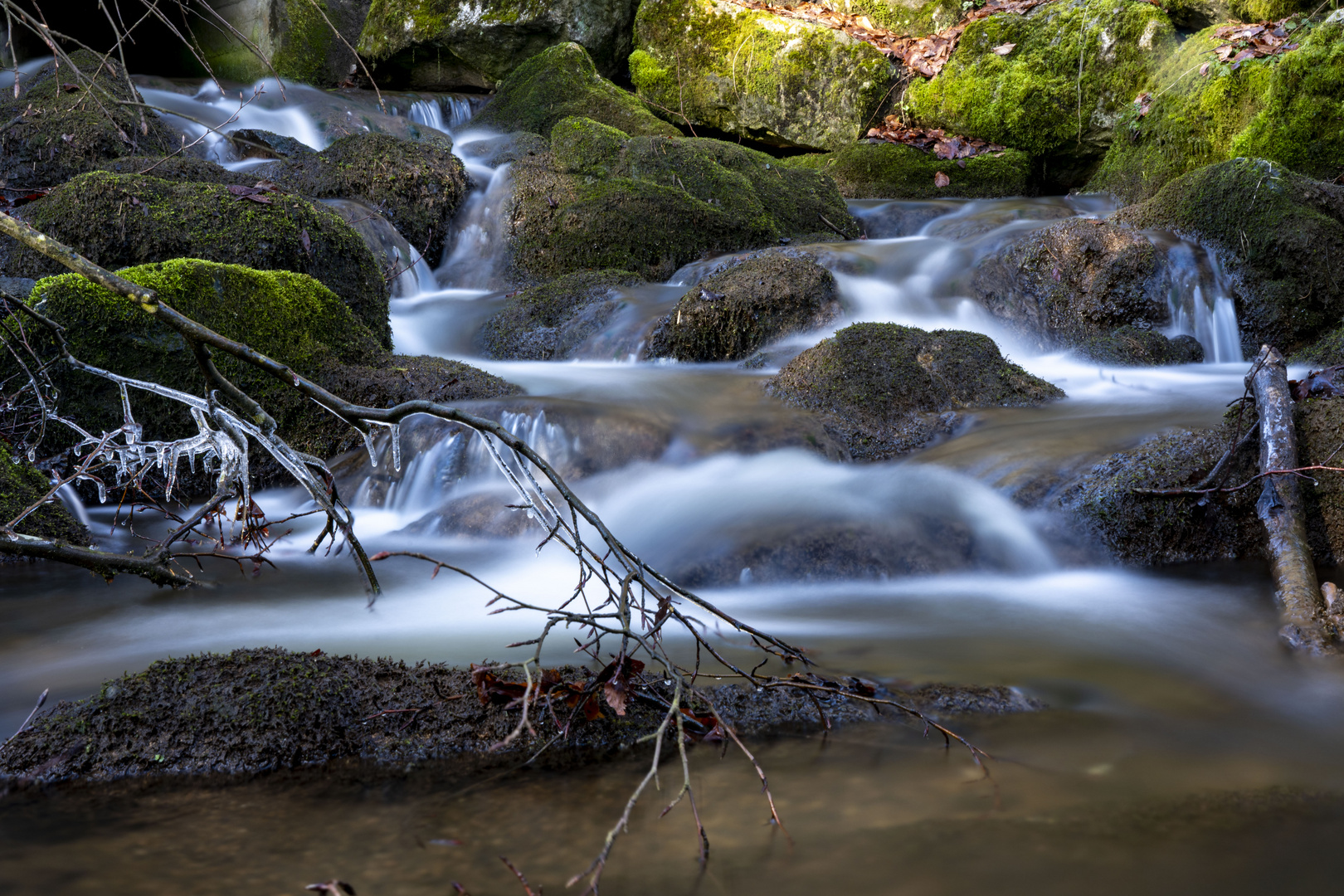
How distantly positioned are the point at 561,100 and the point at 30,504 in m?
9.44

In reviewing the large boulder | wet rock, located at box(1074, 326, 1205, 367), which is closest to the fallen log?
wet rock, located at box(1074, 326, 1205, 367)

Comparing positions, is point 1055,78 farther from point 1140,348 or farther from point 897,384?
point 897,384

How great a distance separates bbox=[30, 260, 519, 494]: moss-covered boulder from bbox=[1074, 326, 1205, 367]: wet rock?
421cm

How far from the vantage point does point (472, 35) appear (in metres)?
13.0

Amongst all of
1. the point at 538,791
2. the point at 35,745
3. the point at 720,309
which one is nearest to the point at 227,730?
the point at 35,745

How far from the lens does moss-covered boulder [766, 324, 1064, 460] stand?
16.7ft

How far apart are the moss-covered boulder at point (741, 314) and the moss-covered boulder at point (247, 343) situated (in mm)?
1431

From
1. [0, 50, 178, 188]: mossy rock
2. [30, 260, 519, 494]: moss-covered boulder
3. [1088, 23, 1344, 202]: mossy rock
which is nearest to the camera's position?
[30, 260, 519, 494]: moss-covered boulder

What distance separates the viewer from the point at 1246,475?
387 cm

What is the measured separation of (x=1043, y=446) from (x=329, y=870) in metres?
3.83

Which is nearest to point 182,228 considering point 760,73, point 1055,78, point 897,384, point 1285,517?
point 897,384

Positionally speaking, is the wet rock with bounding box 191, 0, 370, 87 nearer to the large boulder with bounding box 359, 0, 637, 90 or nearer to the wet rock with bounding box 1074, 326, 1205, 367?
the large boulder with bounding box 359, 0, 637, 90

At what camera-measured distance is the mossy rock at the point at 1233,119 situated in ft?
27.5

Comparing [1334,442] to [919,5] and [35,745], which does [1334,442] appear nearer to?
[35,745]
